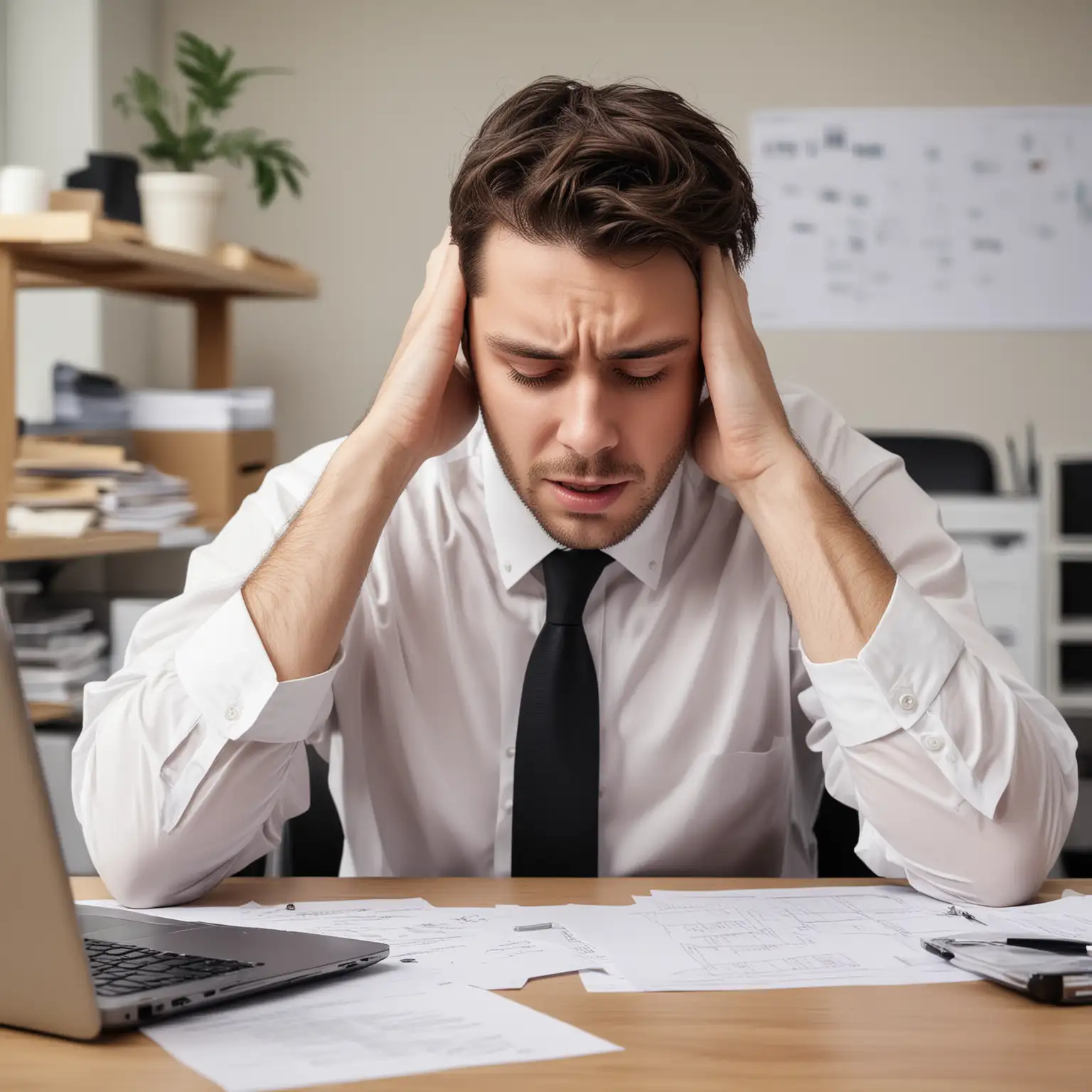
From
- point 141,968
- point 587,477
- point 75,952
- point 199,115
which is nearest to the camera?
point 75,952

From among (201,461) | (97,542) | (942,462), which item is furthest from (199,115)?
(942,462)

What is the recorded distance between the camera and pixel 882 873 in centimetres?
119

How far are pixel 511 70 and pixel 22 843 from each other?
318 cm

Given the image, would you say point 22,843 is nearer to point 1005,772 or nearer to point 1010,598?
point 1005,772

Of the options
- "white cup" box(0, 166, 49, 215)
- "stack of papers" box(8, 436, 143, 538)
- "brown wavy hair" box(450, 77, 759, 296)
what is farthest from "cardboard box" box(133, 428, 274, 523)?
"brown wavy hair" box(450, 77, 759, 296)

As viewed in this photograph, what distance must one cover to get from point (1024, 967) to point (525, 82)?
9.97 feet

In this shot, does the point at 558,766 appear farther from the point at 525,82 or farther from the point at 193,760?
the point at 525,82

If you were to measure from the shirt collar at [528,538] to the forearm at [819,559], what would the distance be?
0.44 ft

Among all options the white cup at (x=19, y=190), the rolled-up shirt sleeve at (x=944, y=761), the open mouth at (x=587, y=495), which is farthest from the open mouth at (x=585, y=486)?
the white cup at (x=19, y=190)

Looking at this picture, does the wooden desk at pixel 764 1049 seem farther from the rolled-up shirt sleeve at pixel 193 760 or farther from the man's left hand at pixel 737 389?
the man's left hand at pixel 737 389

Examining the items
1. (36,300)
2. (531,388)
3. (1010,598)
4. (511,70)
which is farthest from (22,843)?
(511,70)

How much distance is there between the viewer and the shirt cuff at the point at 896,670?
1111mm

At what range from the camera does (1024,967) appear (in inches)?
32.5

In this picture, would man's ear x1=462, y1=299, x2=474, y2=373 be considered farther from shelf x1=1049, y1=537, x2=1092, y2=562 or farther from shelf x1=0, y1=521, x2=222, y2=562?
shelf x1=1049, y1=537, x2=1092, y2=562
